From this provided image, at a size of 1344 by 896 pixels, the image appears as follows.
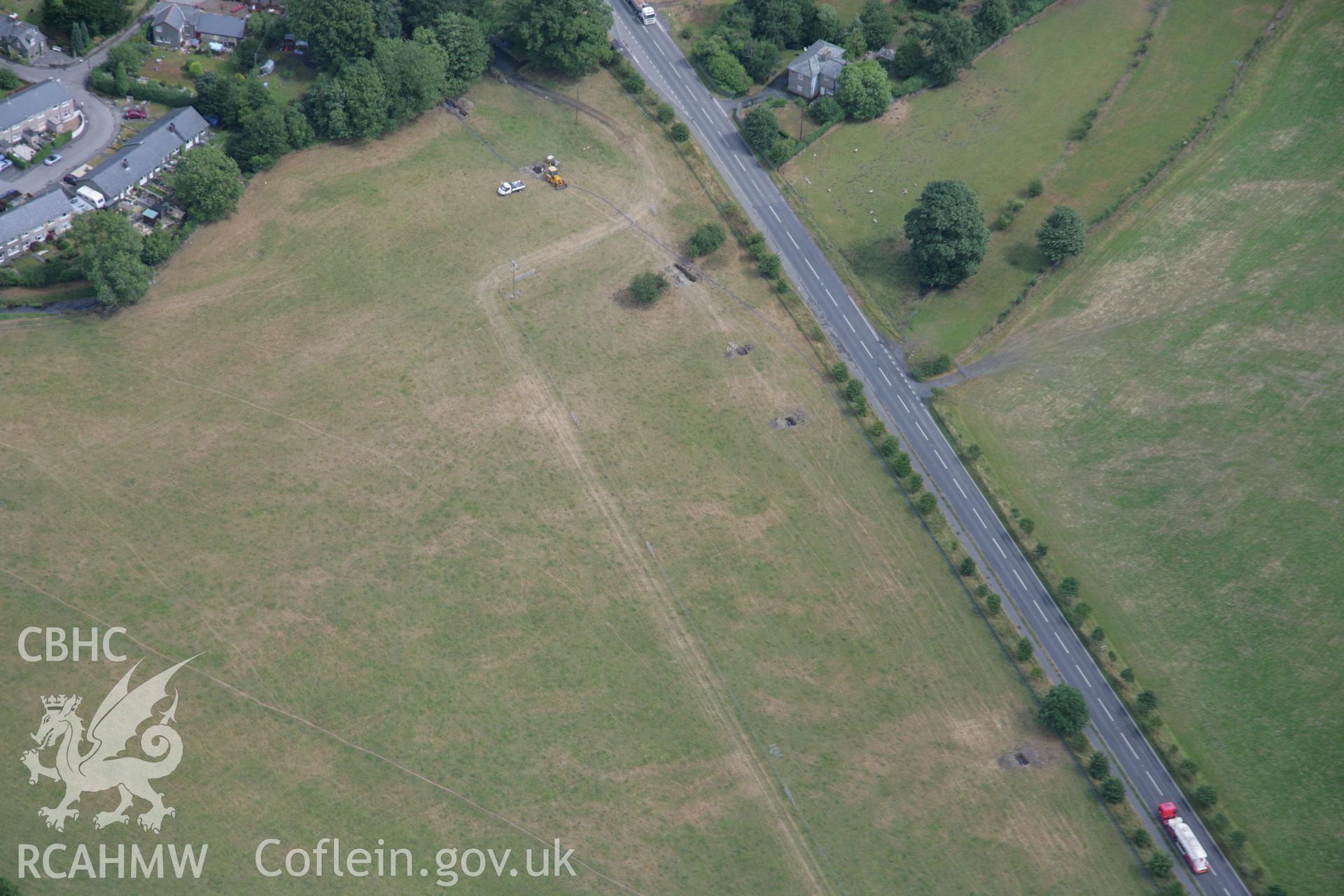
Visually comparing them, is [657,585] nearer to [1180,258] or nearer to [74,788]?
[74,788]

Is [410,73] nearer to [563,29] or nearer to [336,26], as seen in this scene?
[336,26]

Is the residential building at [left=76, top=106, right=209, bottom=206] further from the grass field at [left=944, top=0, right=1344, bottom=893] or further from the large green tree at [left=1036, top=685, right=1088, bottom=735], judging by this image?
Result: the large green tree at [left=1036, top=685, right=1088, bottom=735]

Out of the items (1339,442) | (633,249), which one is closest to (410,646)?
(633,249)

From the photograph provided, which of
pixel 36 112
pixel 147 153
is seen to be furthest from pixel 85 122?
pixel 147 153

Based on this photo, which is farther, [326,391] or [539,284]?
[539,284]

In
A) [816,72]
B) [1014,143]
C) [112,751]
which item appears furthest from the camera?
[816,72]

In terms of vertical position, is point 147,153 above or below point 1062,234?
below

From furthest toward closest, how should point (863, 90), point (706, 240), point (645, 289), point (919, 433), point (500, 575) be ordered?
point (863, 90), point (706, 240), point (645, 289), point (919, 433), point (500, 575)
